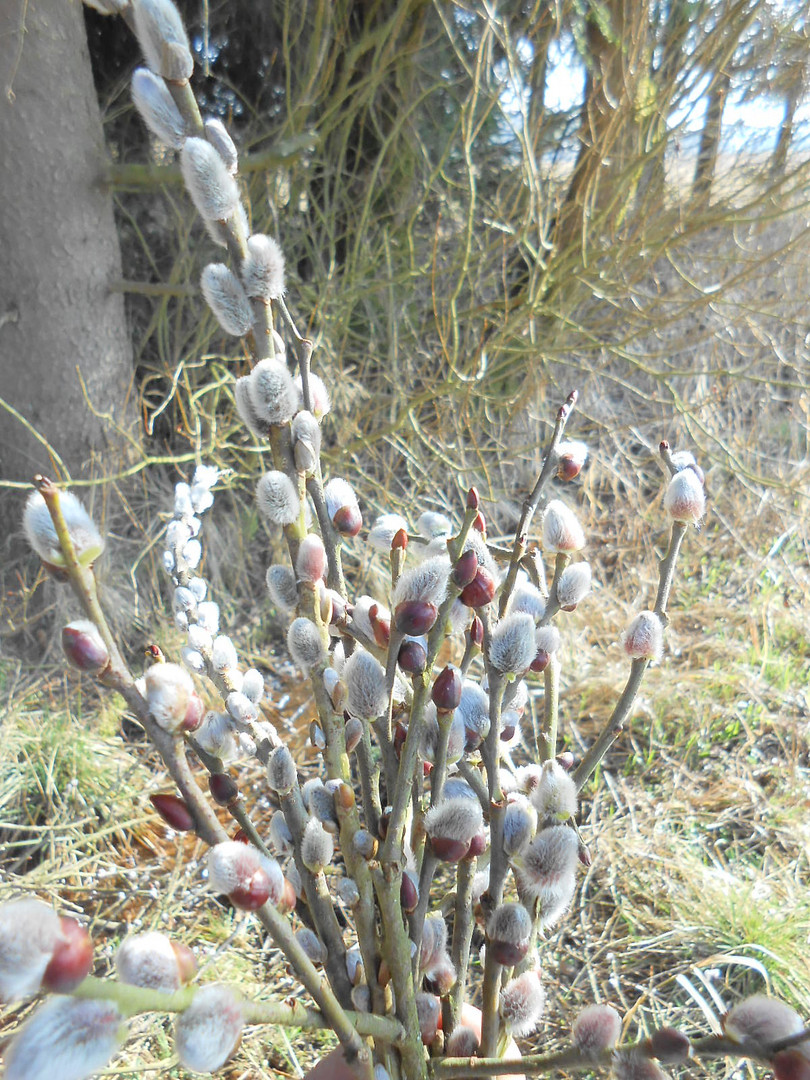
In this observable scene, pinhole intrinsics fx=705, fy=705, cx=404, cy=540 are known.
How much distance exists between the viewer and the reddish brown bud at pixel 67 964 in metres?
0.18

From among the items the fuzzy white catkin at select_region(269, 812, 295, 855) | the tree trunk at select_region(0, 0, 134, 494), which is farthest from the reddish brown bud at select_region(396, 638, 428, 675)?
the tree trunk at select_region(0, 0, 134, 494)

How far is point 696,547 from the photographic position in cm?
192

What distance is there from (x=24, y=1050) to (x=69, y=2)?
1.67m

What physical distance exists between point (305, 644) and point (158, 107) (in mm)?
252

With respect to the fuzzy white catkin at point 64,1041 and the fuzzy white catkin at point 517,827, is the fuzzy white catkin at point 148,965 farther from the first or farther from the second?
the fuzzy white catkin at point 517,827

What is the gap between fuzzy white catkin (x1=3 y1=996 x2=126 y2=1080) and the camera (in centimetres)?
19

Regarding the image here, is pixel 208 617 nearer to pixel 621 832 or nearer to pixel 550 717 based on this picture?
pixel 550 717

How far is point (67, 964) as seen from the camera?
0.18m

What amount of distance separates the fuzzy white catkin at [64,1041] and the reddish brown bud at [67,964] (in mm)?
13

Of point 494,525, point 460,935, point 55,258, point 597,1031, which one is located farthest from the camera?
point 494,525

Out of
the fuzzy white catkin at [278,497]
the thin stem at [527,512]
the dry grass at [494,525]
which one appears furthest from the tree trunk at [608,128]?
the fuzzy white catkin at [278,497]

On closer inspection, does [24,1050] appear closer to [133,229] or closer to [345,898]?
[345,898]

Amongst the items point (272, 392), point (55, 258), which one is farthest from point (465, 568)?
point (55, 258)

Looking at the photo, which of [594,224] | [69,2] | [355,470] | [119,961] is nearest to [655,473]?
[594,224]
